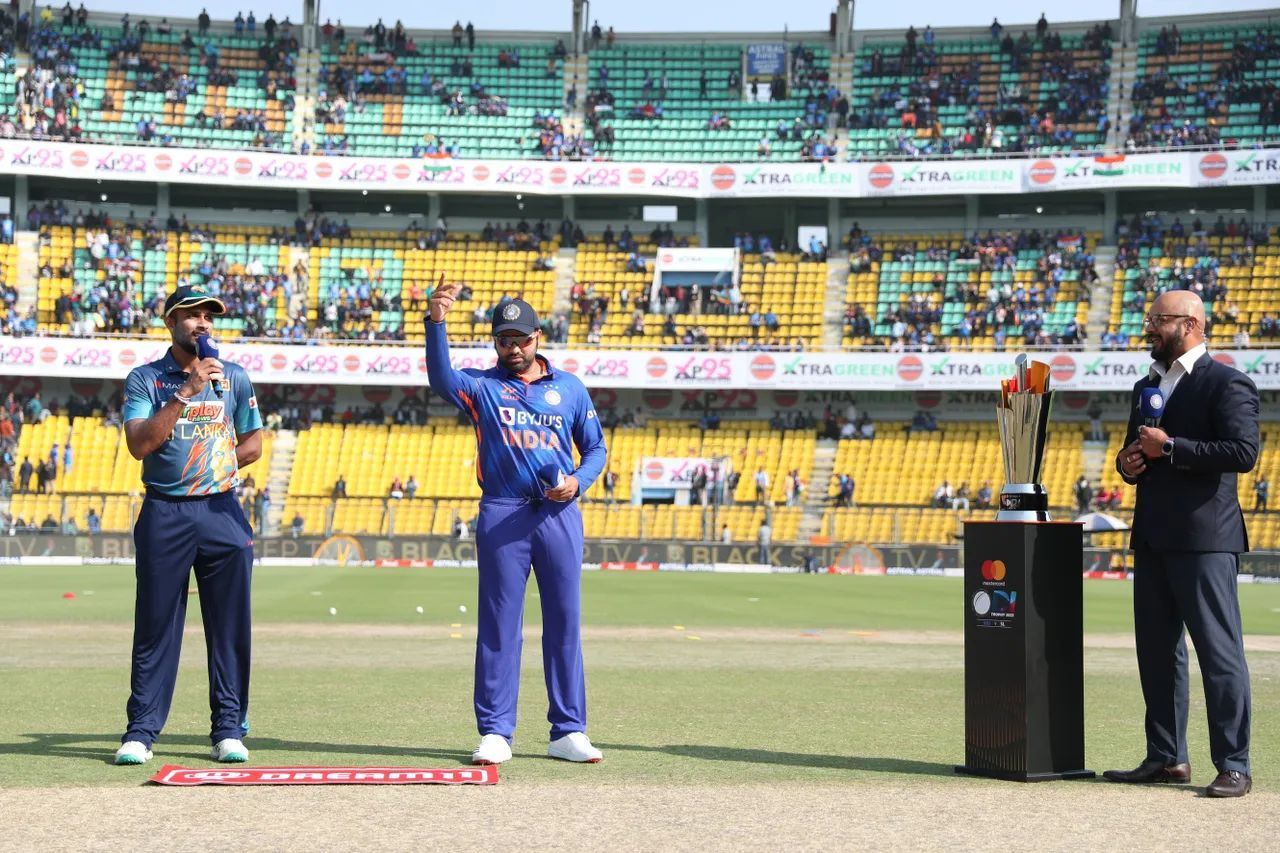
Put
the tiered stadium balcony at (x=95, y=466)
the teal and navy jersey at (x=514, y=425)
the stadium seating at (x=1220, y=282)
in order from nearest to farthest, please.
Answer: the teal and navy jersey at (x=514, y=425), the tiered stadium balcony at (x=95, y=466), the stadium seating at (x=1220, y=282)

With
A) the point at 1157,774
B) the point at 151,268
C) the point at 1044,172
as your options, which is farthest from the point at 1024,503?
the point at 151,268

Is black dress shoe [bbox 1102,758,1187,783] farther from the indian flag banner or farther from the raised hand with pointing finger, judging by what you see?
the indian flag banner

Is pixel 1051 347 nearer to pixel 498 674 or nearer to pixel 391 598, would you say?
pixel 391 598

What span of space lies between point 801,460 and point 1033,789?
4267 cm

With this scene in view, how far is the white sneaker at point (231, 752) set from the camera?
871 centimetres

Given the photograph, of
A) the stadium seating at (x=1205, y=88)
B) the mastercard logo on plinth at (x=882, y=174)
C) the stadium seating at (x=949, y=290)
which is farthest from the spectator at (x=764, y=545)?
the stadium seating at (x=1205, y=88)

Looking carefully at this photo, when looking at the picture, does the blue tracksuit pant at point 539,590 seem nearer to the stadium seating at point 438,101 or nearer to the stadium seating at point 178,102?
the stadium seating at point 438,101

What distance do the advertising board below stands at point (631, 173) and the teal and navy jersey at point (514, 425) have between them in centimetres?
4558

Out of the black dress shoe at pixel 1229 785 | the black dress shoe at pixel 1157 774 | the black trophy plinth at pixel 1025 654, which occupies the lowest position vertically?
the black dress shoe at pixel 1157 774

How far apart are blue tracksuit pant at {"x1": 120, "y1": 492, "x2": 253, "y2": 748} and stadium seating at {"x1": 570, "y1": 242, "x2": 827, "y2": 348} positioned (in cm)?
4319

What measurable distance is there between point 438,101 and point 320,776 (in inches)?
2054

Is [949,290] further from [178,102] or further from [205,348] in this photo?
[205,348]

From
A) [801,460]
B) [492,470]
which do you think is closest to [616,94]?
[801,460]

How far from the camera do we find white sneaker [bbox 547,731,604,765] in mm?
8984
